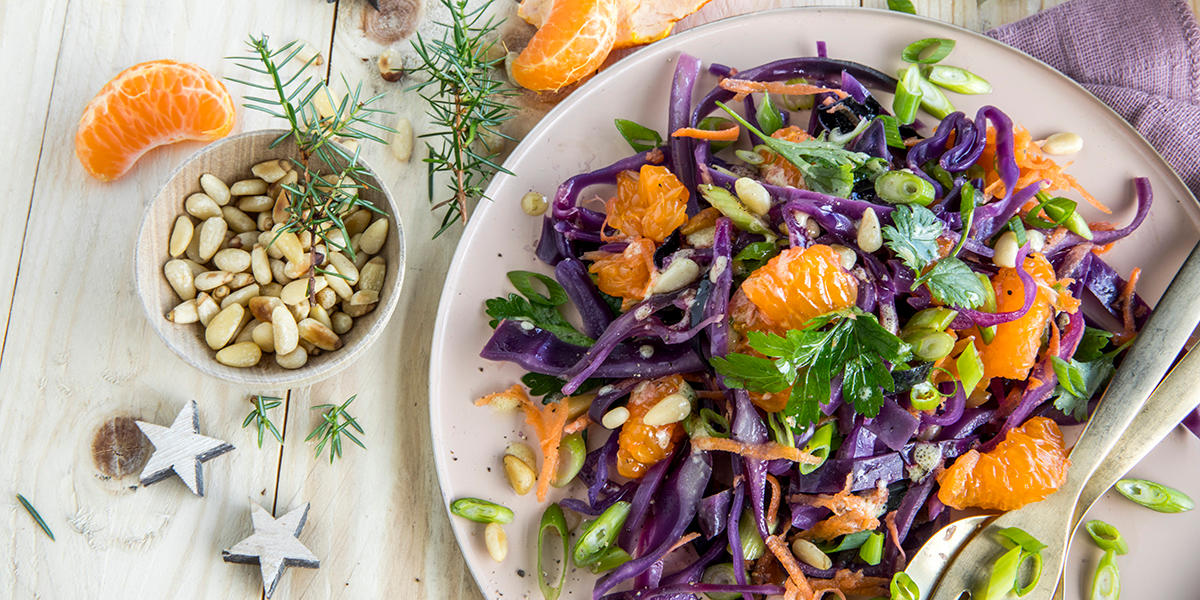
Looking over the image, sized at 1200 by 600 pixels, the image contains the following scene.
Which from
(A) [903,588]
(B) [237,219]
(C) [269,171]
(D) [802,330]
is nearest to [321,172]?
(C) [269,171]

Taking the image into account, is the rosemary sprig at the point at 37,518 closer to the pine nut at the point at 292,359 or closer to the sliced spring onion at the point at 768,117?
the pine nut at the point at 292,359

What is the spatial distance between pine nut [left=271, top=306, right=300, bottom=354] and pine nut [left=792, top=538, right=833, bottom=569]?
4.45 feet

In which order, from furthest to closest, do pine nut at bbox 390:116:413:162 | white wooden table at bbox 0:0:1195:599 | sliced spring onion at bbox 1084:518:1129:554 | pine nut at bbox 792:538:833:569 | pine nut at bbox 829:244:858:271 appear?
pine nut at bbox 390:116:413:162 < white wooden table at bbox 0:0:1195:599 < sliced spring onion at bbox 1084:518:1129:554 < pine nut at bbox 792:538:833:569 < pine nut at bbox 829:244:858:271

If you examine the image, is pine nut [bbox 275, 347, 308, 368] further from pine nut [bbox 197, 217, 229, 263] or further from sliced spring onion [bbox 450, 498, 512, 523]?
sliced spring onion [bbox 450, 498, 512, 523]

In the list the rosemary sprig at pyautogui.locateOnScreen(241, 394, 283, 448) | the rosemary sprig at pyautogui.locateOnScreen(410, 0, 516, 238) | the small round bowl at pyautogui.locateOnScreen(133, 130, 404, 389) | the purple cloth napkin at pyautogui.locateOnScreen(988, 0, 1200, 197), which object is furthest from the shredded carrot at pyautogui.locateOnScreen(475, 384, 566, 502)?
the purple cloth napkin at pyautogui.locateOnScreen(988, 0, 1200, 197)

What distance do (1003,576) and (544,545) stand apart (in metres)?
1.13

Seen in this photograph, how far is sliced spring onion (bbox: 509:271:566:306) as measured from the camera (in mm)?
2080

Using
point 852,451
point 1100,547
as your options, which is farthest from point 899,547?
point 1100,547

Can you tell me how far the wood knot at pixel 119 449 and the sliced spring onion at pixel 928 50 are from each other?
2313mm

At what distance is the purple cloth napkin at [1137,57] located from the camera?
2.26 m

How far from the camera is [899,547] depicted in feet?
6.41

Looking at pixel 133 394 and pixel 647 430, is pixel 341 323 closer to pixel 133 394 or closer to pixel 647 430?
pixel 133 394

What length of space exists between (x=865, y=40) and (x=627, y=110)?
0.68 m

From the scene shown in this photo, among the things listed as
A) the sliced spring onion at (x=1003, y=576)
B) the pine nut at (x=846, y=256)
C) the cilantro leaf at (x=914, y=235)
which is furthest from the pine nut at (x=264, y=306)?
the sliced spring onion at (x=1003, y=576)
